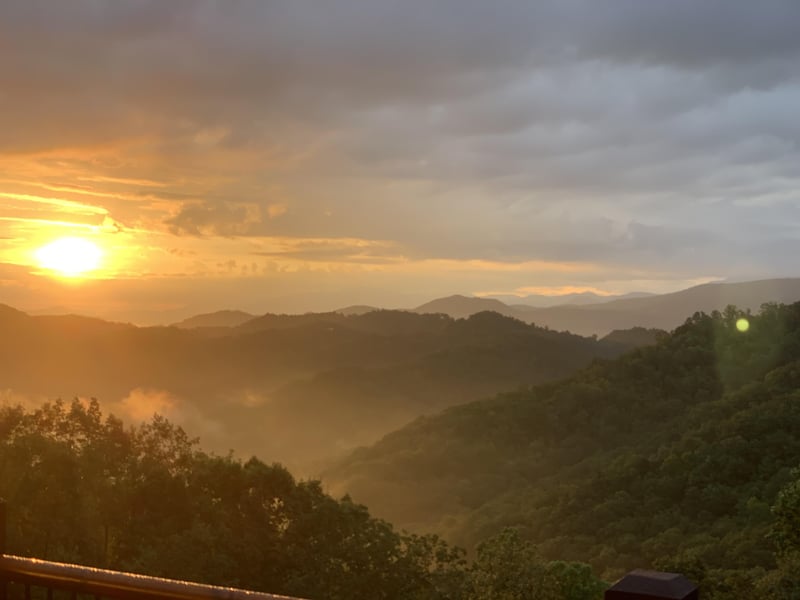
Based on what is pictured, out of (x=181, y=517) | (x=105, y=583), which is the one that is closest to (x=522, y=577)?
(x=181, y=517)

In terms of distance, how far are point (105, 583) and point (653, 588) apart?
197cm

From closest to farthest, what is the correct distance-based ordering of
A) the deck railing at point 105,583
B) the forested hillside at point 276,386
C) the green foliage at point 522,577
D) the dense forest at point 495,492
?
1. the deck railing at point 105,583
2. the dense forest at point 495,492
3. the green foliage at point 522,577
4. the forested hillside at point 276,386

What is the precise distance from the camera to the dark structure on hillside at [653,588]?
90.6 inches

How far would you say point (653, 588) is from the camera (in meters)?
2.32

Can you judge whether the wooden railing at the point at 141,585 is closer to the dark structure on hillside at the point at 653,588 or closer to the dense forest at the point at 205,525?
the dark structure on hillside at the point at 653,588

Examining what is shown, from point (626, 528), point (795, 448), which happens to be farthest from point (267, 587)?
point (795, 448)

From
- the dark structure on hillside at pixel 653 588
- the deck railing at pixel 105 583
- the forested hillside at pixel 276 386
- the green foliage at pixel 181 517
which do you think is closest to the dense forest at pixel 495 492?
the green foliage at pixel 181 517

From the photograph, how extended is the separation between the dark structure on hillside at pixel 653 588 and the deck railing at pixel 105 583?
104 cm

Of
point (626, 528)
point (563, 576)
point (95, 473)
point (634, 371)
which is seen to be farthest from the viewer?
point (634, 371)

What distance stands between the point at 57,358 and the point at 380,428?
6879 centimetres

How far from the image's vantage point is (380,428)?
6909 inches

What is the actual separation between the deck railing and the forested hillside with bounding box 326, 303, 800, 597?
1389 inches

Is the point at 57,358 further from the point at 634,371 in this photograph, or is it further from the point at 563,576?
the point at 563,576

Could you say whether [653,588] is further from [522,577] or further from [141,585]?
[522,577]
